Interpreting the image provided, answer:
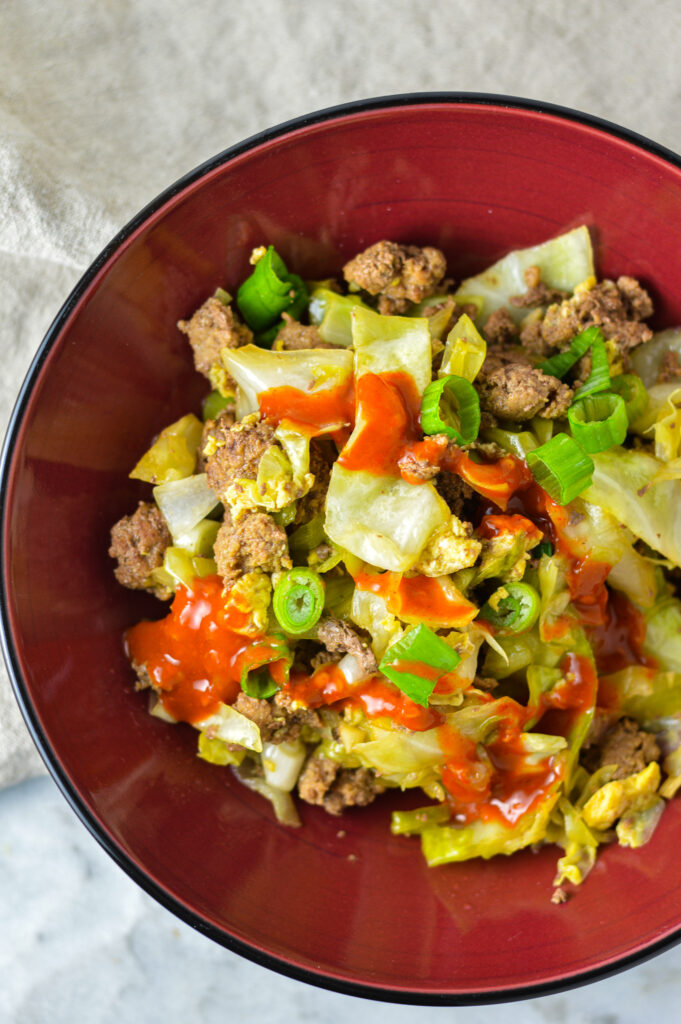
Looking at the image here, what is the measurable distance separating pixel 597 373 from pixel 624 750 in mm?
1203

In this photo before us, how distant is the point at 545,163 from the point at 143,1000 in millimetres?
3483

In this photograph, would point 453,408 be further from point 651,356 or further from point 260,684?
point 260,684

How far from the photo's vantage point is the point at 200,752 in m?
2.86

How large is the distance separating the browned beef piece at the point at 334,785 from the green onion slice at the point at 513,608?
0.71m

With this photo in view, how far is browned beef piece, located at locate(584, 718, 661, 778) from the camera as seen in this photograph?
280 cm

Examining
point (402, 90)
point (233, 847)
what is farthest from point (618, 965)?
point (402, 90)

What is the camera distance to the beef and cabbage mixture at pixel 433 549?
2.44m

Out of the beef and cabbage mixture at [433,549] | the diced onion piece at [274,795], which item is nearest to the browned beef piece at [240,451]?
the beef and cabbage mixture at [433,549]

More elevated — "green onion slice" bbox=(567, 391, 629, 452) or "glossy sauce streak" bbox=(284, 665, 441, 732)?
"green onion slice" bbox=(567, 391, 629, 452)

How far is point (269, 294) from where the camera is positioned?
109 inches

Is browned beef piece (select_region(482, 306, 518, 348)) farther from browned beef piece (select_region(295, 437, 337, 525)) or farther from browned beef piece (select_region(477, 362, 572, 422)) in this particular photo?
browned beef piece (select_region(295, 437, 337, 525))

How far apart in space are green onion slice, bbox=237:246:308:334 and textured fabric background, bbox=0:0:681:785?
2.56ft

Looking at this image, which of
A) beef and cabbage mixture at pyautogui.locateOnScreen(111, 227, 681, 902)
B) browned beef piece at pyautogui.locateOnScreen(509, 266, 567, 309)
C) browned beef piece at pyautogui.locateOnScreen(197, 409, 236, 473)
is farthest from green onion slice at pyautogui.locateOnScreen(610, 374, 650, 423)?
browned beef piece at pyautogui.locateOnScreen(197, 409, 236, 473)

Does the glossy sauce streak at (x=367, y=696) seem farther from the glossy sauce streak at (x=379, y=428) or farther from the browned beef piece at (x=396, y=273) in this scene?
the browned beef piece at (x=396, y=273)
